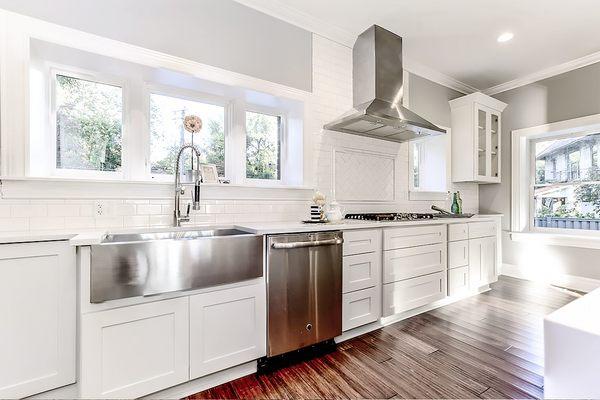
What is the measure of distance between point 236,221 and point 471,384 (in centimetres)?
190

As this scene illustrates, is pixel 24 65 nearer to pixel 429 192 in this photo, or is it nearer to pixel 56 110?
pixel 56 110

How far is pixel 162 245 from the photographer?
1.46 m

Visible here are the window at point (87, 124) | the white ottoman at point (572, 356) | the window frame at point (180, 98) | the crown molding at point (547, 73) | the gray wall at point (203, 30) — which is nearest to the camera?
the white ottoman at point (572, 356)

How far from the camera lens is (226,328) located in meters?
1.69

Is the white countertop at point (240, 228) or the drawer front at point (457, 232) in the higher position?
the white countertop at point (240, 228)

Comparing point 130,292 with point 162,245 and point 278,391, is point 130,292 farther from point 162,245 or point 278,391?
point 278,391

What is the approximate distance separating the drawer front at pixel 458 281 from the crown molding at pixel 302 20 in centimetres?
263

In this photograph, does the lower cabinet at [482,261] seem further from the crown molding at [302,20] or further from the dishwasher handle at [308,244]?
the crown molding at [302,20]

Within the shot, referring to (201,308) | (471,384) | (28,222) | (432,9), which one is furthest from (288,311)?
(432,9)

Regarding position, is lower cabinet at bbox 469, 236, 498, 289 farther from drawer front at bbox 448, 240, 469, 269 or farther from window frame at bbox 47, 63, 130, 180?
window frame at bbox 47, 63, 130, 180

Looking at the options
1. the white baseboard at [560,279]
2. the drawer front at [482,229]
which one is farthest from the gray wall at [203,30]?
the white baseboard at [560,279]

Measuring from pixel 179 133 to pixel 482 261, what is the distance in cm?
353

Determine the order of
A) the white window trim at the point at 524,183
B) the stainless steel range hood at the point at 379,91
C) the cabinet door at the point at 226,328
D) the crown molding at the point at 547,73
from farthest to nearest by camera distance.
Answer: the white window trim at the point at 524,183 < the crown molding at the point at 547,73 < the stainless steel range hood at the point at 379,91 < the cabinet door at the point at 226,328

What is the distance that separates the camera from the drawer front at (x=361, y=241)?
7.31ft
